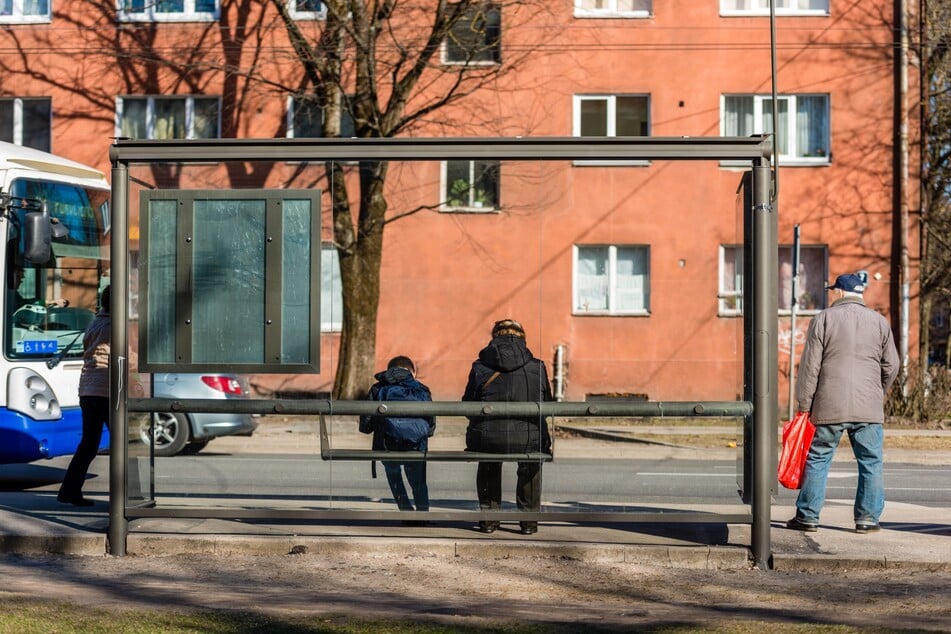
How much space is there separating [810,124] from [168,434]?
56.5ft

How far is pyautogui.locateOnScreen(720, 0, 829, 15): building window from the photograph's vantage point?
25.3m

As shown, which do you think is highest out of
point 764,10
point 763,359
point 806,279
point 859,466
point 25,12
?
point 764,10

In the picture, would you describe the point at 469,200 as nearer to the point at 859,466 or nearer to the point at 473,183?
the point at 473,183

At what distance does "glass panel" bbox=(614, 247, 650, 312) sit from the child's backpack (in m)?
1.61

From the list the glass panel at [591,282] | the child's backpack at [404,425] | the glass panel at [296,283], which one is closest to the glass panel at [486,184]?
the glass panel at [591,282]

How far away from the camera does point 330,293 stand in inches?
342

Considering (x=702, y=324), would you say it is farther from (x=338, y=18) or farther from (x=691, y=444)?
(x=338, y=18)

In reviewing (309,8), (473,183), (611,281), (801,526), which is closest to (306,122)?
(309,8)

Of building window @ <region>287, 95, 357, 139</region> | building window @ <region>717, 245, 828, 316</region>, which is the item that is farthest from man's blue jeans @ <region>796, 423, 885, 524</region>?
building window @ <region>287, 95, 357, 139</region>

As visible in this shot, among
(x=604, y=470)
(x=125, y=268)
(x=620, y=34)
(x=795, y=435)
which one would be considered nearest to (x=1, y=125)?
(x=620, y=34)

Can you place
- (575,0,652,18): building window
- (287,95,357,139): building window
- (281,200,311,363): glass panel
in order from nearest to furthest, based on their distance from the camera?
(281,200,311,363): glass panel, (287,95,357,139): building window, (575,0,652,18): building window

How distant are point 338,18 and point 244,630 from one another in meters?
14.3

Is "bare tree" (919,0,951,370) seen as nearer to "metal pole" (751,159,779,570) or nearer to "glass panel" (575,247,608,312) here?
"glass panel" (575,247,608,312)

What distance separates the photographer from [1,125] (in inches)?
1029
